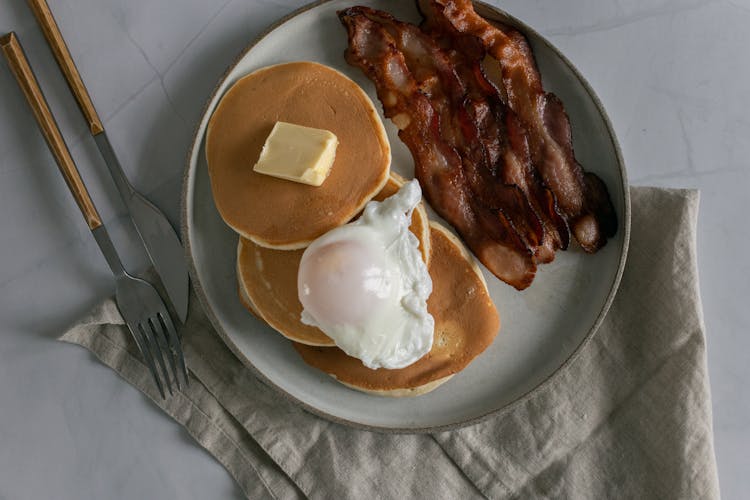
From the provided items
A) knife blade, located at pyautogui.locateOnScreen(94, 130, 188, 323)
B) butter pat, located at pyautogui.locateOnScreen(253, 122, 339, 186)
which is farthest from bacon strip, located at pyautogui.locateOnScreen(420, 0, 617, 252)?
knife blade, located at pyautogui.locateOnScreen(94, 130, 188, 323)

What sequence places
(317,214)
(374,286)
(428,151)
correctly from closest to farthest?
(374,286) → (317,214) → (428,151)

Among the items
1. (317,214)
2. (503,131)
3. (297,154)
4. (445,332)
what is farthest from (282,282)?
(503,131)

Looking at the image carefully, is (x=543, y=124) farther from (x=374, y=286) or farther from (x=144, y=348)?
(x=144, y=348)

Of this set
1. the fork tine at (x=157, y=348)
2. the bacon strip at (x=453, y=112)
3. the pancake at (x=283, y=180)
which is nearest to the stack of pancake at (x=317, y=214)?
the pancake at (x=283, y=180)

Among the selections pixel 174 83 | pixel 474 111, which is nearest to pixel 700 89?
pixel 474 111

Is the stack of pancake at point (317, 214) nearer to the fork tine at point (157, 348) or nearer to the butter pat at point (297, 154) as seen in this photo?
the butter pat at point (297, 154)
